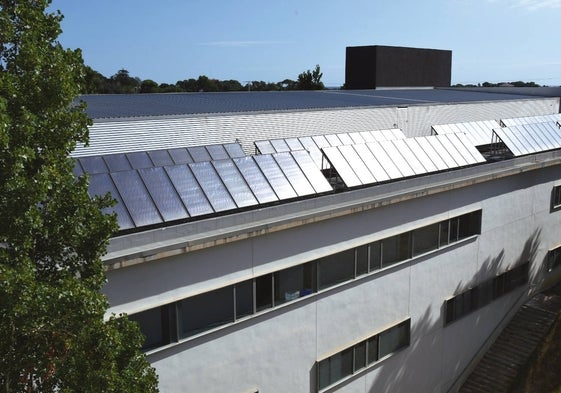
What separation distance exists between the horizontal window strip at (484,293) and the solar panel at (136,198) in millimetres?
12972

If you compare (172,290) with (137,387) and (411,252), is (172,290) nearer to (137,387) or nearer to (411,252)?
(137,387)

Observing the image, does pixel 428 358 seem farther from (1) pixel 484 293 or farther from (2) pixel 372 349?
(1) pixel 484 293

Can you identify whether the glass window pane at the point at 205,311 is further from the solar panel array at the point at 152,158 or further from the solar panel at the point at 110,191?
the solar panel array at the point at 152,158

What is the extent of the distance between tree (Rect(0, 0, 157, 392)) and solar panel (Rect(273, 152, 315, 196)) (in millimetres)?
9086

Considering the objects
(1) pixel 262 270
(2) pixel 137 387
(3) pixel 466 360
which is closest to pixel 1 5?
(2) pixel 137 387

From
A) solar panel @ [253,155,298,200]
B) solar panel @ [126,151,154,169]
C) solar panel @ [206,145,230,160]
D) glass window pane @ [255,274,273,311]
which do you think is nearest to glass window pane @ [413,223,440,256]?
solar panel @ [253,155,298,200]

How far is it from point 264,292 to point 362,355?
5.19 meters

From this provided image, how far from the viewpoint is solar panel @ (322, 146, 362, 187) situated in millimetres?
18656

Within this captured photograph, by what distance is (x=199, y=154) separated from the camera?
1866 centimetres

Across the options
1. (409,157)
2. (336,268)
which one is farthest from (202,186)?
(409,157)

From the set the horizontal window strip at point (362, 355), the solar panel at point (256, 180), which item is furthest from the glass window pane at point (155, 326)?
the horizontal window strip at point (362, 355)

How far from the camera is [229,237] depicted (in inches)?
559

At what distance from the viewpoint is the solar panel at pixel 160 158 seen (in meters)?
17.2

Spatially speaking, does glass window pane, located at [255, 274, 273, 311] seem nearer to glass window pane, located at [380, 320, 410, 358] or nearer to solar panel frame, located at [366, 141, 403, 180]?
glass window pane, located at [380, 320, 410, 358]
